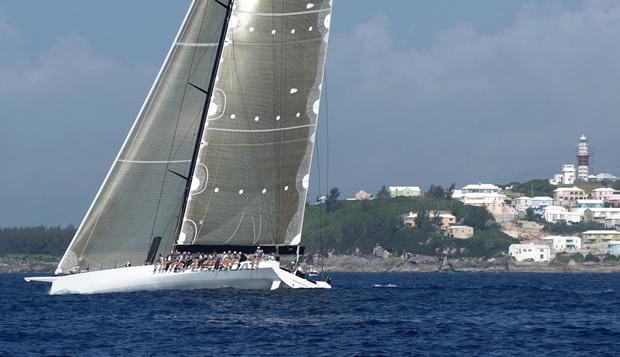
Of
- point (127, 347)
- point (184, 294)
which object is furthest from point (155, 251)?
point (127, 347)

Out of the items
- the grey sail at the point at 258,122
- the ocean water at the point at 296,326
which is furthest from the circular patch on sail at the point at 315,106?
the ocean water at the point at 296,326

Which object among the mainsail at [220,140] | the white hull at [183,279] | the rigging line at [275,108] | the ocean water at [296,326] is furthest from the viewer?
the rigging line at [275,108]

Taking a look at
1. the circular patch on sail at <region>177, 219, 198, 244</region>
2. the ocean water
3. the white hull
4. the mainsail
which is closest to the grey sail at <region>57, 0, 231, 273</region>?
the mainsail

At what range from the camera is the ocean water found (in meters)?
35.2

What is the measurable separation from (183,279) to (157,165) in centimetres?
572

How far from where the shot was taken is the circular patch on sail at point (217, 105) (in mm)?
52969

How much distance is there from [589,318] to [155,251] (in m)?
19.2

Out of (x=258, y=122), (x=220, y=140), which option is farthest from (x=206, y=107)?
(x=258, y=122)

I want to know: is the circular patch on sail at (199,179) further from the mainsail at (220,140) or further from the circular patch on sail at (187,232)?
the circular patch on sail at (187,232)

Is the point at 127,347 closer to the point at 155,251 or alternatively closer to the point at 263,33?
the point at 155,251

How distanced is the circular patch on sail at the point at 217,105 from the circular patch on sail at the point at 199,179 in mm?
2285

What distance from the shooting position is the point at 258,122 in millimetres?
53406

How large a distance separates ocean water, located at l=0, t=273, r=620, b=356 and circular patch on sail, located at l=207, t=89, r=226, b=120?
7.94 meters

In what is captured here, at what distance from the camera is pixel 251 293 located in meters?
52.4
